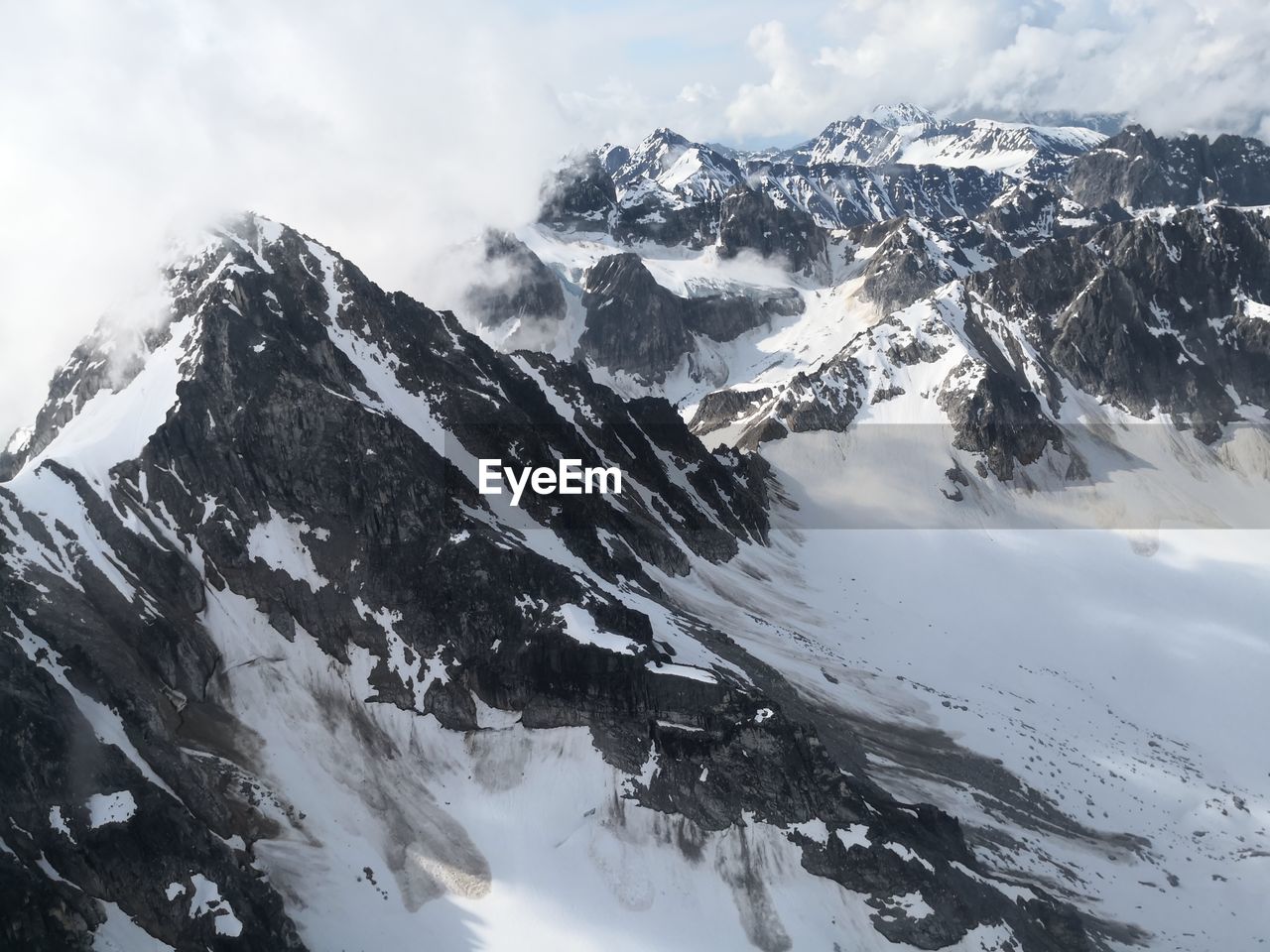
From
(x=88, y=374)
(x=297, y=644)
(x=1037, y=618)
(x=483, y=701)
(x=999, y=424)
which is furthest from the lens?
(x=999, y=424)

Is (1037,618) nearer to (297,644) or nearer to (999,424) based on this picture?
(999,424)

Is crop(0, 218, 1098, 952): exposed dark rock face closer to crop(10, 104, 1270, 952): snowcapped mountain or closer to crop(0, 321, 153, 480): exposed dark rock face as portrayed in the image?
crop(10, 104, 1270, 952): snowcapped mountain

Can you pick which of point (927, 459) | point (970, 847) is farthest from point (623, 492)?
point (927, 459)

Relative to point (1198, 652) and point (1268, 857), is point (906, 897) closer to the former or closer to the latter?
point (1268, 857)

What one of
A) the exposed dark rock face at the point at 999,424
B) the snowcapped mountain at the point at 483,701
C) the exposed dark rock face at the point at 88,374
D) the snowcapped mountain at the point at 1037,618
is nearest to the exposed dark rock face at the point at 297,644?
the snowcapped mountain at the point at 483,701

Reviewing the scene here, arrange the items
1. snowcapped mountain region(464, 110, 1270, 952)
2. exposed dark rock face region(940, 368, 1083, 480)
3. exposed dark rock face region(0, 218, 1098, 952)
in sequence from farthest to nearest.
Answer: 1. exposed dark rock face region(940, 368, 1083, 480)
2. snowcapped mountain region(464, 110, 1270, 952)
3. exposed dark rock face region(0, 218, 1098, 952)

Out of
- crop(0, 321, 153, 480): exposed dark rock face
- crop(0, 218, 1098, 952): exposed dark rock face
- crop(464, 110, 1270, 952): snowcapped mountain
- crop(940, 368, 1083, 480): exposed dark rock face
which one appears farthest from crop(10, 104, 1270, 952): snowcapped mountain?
crop(940, 368, 1083, 480): exposed dark rock face

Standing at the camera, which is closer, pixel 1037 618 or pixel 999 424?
pixel 1037 618

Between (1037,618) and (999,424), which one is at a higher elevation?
(999,424)

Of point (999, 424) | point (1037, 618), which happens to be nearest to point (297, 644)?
point (1037, 618)
